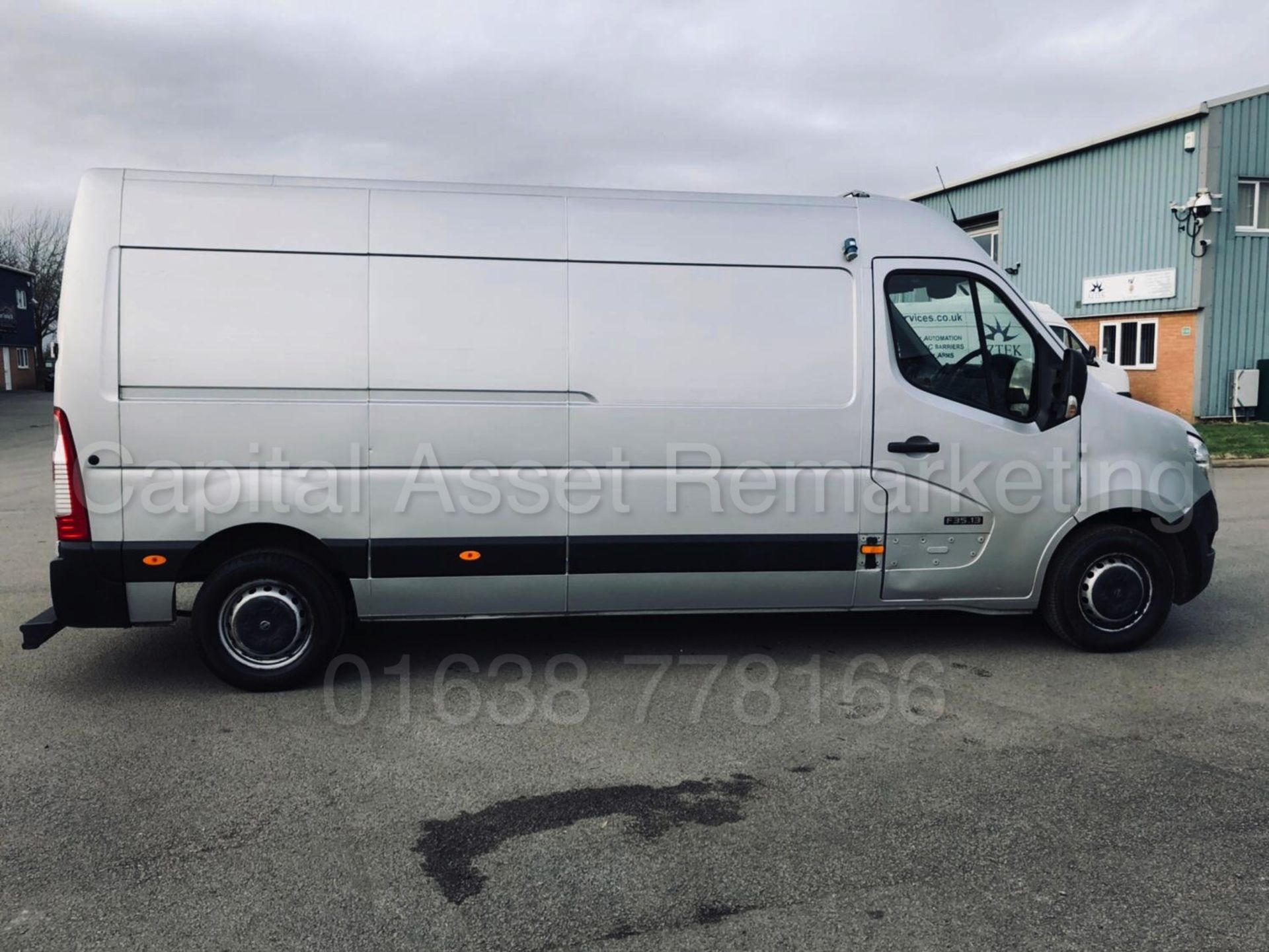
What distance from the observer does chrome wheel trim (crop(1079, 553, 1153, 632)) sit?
6.04 m

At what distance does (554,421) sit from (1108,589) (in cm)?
316

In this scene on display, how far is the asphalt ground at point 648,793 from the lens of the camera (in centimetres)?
325

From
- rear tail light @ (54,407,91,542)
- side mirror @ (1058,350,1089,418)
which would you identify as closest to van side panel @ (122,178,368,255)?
rear tail light @ (54,407,91,542)

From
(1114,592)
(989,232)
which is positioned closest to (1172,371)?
(989,232)

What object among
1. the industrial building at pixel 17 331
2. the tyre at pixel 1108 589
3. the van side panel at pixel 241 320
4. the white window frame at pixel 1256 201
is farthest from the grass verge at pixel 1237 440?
the industrial building at pixel 17 331

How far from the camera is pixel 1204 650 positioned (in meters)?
6.24

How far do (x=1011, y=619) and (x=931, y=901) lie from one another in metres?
3.86

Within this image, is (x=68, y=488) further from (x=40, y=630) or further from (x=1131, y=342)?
(x=1131, y=342)

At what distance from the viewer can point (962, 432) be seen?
5.77m

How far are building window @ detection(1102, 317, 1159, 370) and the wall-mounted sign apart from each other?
54 cm

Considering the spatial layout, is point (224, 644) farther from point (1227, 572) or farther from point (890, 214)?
point (1227, 572)

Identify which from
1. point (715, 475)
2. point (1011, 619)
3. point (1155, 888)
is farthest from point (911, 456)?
point (1155, 888)

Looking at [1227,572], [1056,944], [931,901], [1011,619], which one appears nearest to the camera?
[1056,944]

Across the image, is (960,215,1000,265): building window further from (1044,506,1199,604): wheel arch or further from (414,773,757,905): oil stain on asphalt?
(414,773,757,905): oil stain on asphalt
